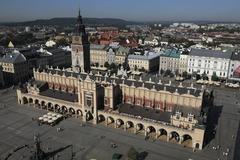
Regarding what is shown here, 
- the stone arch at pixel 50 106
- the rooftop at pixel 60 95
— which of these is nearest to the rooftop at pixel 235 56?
the rooftop at pixel 60 95

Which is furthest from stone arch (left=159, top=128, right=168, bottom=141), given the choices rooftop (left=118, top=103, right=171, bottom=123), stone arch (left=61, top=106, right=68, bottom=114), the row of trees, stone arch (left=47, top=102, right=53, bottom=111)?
the row of trees

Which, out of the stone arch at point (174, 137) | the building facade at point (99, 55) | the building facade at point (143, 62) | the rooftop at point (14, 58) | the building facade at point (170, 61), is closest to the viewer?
Result: the stone arch at point (174, 137)

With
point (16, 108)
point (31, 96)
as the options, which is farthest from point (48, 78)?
point (16, 108)

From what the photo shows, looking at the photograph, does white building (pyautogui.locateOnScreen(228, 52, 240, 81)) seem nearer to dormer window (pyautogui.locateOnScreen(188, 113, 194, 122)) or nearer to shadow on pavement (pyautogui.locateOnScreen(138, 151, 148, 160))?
dormer window (pyautogui.locateOnScreen(188, 113, 194, 122))

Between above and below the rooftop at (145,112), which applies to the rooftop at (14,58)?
above

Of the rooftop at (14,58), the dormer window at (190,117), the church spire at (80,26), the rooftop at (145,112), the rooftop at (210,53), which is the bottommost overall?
the rooftop at (145,112)

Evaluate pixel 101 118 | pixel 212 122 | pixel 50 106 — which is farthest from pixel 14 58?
pixel 212 122

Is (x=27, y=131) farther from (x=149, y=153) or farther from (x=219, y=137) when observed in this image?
(x=219, y=137)

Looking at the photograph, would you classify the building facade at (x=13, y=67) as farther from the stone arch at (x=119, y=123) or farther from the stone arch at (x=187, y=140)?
the stone arch at (x=187, y=140)
